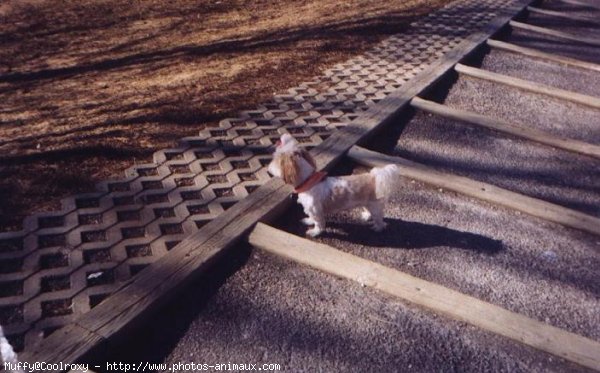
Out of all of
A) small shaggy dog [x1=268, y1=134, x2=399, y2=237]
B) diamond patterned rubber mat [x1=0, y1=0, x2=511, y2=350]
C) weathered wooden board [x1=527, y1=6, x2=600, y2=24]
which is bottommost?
weathered wooden board [x1=527, y1=6, x2=600, y2=24]

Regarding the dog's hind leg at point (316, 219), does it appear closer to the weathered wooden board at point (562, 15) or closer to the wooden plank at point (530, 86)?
the wooden plank at point (530, 86)

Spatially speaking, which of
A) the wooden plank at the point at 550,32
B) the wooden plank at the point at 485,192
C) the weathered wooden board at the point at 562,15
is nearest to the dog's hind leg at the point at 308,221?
the wooden plank at the point at 485,192

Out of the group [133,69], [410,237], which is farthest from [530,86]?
[133,69]

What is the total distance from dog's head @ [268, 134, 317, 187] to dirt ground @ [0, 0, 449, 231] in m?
1.50

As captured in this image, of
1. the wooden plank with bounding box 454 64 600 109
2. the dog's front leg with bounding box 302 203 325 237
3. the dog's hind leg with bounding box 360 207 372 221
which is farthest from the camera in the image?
the wooden plank with bounding box 454 64 600 109

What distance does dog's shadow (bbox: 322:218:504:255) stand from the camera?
3.69 meters

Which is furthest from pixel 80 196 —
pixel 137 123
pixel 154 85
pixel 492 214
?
pixel 492 214

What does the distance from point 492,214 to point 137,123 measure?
322 cm

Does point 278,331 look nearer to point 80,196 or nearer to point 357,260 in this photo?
point 357,260

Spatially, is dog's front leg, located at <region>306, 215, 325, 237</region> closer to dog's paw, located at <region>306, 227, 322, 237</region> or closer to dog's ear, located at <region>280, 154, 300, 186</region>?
dog's paw, located at <region>306, 227, 322, 237</region>

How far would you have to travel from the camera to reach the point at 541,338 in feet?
9.32

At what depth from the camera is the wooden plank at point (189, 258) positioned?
2.60 metres

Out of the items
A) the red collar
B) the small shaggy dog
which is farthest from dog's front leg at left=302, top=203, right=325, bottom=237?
the red collar

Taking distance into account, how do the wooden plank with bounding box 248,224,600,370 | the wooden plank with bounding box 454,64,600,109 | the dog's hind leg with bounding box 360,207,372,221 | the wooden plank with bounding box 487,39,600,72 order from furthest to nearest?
the wooden plank with bounding box 487,39,600,72, the wooden plank with bounding box 454,64,600,109, the dog's hind leg with bounding box 360,207,372,221, the wooden plank with bounding box 248,224,600,370
